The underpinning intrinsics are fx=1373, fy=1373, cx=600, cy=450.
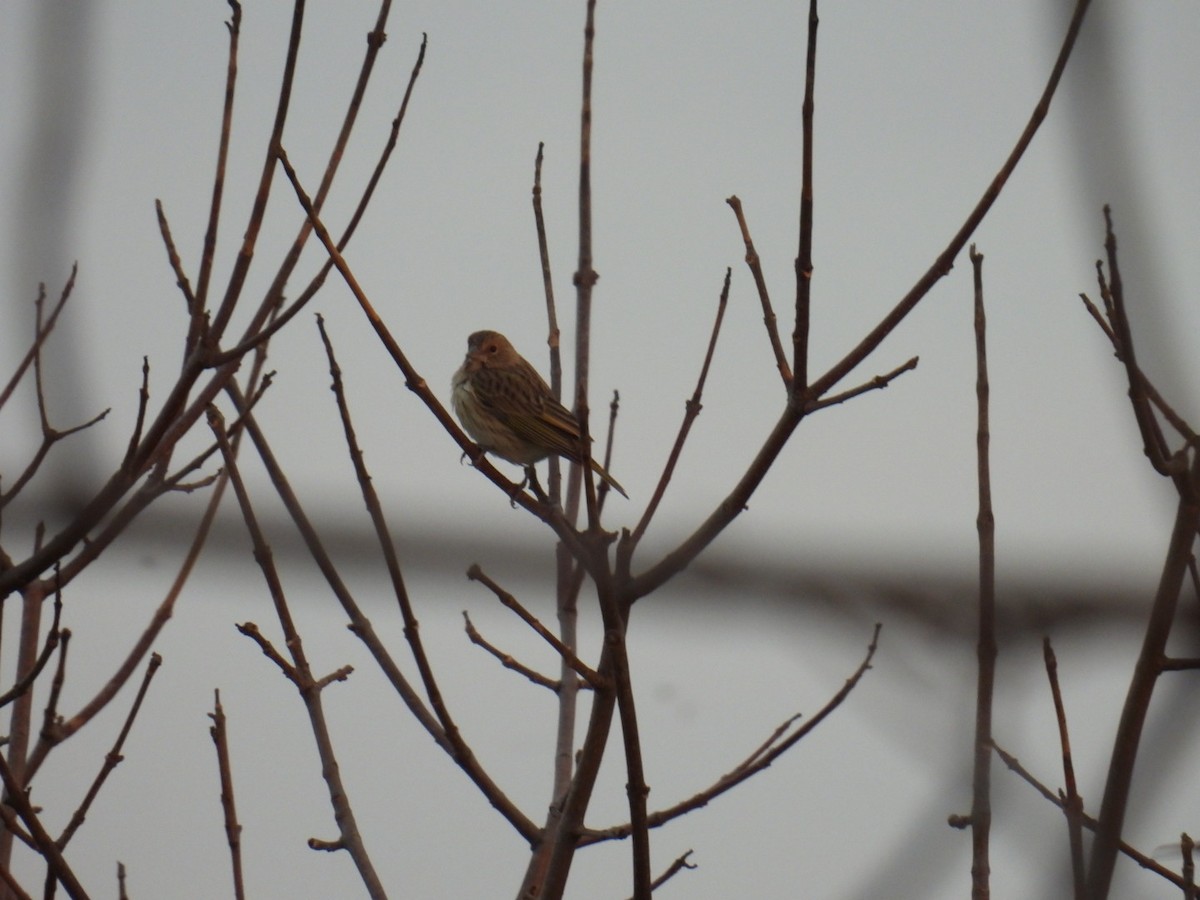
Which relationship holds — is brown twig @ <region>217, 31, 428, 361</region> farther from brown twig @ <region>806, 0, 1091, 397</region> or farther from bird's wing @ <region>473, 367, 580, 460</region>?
bird's wing @ <region>473, 367, 580, 460</region>

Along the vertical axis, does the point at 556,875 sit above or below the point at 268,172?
below

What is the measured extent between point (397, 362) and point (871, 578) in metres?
2.19

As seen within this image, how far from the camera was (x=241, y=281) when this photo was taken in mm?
3289

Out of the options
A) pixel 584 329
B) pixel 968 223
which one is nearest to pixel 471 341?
pixel 584 329

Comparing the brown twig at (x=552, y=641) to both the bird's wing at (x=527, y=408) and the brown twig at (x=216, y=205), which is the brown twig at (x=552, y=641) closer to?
the brown twig at (x=216, y=205)

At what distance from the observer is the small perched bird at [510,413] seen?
7.34m

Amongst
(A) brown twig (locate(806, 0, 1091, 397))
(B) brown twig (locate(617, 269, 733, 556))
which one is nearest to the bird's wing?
(B) brown twig (locate(617, 269, 733, 556))

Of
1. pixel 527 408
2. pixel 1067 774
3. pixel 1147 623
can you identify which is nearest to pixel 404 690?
pixel 1067 774

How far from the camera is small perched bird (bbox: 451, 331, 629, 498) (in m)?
7.34

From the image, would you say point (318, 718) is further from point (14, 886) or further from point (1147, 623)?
point (1147, 623)

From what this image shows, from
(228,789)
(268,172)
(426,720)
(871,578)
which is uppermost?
(268,172)

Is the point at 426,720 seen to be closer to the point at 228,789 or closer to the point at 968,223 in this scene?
the point at 228,789

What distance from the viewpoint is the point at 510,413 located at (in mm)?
7719

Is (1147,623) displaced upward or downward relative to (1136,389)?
downward
